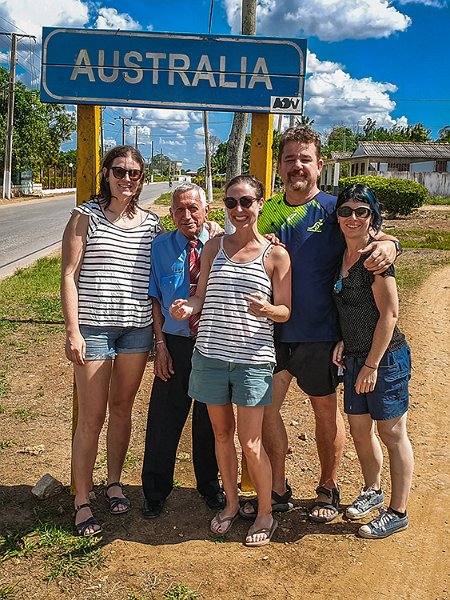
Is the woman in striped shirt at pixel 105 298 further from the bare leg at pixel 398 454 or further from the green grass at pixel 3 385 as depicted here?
the green grass at pixel 3 385

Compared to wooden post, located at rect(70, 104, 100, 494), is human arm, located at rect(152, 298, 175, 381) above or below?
below

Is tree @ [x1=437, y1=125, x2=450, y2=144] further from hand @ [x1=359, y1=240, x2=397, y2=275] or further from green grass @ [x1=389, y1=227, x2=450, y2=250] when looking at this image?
hand @ [x1=359, y1=240, x2=397, y2=275]

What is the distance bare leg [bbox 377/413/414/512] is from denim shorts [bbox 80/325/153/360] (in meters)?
1.27

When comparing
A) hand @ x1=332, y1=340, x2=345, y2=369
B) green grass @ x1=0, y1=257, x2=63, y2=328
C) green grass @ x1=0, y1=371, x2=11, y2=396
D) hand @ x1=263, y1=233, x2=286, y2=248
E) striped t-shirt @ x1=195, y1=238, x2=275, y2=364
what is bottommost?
green grass @ x1=0, y1=371, x2=11, y2=396

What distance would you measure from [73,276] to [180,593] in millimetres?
1534

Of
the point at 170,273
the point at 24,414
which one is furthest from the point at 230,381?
the point at 24,414

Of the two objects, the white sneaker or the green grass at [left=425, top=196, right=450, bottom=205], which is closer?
the white sneaker

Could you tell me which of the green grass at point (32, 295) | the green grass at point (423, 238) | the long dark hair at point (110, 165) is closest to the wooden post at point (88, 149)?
the long dark hair at point (110, 165)

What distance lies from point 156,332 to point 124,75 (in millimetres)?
1380

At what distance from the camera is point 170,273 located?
3.16m

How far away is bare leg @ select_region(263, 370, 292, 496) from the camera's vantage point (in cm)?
332

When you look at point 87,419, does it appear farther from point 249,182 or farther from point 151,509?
point 249,182

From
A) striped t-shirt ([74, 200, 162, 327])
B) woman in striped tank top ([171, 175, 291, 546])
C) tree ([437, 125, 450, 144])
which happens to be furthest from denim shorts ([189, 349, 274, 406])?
tree ([437, 125, 450, 144])

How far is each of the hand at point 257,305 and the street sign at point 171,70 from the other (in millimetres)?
1120
